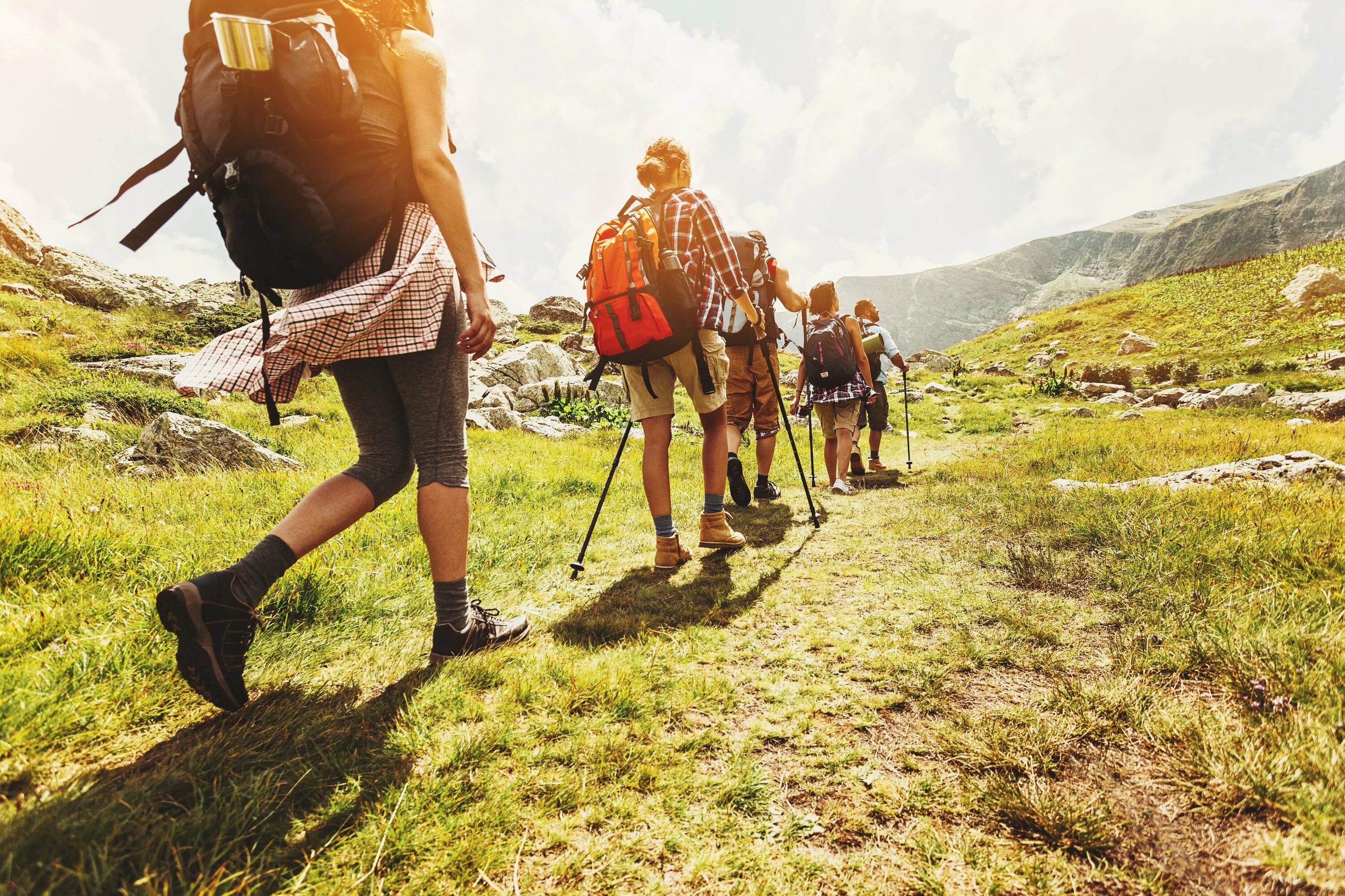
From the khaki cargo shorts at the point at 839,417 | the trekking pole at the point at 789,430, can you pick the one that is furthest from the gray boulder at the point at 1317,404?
the trekking pole at the point at 789,430

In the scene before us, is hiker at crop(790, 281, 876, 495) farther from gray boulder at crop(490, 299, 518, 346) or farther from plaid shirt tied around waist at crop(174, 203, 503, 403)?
gray boulder at crop(490, 299, 518, 346)

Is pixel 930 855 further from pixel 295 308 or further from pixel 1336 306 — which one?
pixel 1336 306

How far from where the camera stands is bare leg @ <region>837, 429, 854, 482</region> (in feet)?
24.1

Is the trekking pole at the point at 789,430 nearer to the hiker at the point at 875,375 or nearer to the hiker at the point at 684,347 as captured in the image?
the hiker at the point at 684,347

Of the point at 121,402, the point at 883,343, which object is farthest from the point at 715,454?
the point at 121,402

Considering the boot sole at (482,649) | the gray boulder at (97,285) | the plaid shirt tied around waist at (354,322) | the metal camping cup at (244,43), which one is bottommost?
the boot sole at (482,649)

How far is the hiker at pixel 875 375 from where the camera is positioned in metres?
8.91

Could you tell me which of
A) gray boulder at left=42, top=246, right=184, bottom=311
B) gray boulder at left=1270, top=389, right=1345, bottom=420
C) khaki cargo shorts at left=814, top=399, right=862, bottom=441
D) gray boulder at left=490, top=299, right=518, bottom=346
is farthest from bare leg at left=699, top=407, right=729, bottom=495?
gray boulder at left=42, top=246, right=184, bottom=311

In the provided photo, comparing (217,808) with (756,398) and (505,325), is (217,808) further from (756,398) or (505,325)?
(505,325)

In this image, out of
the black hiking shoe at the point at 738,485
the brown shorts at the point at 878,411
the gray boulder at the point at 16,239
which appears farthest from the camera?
the gray boulder at the point at 16,239

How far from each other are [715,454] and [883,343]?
5735mm

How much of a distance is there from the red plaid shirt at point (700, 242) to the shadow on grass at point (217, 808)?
3.23 metres

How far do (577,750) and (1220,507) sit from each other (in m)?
4.32

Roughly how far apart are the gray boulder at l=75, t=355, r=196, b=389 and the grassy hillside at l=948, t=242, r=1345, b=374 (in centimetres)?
3558
